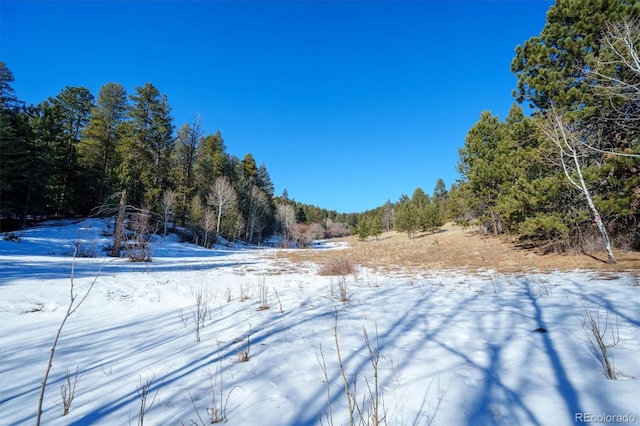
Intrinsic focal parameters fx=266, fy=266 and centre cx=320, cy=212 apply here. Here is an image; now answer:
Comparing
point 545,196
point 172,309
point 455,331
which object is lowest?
point 172,309

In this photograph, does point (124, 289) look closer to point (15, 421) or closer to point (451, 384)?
point (15, 421)

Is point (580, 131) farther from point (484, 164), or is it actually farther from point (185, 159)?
point (185, 159)

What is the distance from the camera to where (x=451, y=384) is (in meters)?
2.27

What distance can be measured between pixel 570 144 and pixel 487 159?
8339 millimetres

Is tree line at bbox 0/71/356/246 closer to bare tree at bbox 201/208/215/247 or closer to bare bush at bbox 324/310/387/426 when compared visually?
bare tree at bbox 201/208/215/247

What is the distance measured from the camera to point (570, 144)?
998 cm

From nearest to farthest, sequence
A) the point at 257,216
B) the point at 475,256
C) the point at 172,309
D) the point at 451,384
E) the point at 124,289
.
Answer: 1. the point at 451,384
2. the point at 172,309
3. the point at 124,289
4. the point at 475,256
5. the point at 257,216

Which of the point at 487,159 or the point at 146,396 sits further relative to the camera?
the point at 487,159

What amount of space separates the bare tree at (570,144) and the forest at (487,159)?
0.21 ft

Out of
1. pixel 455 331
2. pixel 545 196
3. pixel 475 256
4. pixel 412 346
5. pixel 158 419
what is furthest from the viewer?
pixel 475 256

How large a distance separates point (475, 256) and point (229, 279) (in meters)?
12.6

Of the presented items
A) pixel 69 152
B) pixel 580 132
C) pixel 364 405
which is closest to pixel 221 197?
pixel 69 152

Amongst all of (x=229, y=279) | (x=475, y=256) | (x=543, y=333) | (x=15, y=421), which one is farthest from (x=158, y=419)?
(x=475, y=256)

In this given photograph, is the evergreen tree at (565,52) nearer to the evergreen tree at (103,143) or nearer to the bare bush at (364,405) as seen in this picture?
the bare bush at (364,405)
